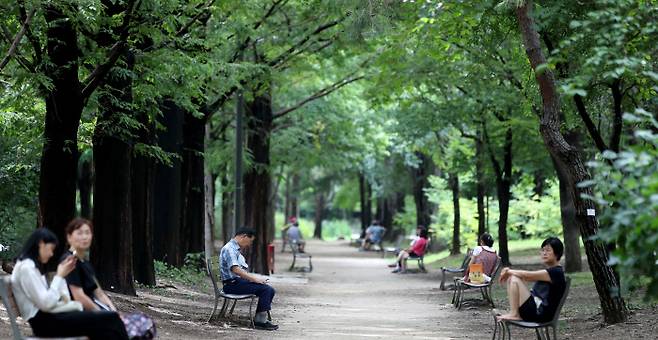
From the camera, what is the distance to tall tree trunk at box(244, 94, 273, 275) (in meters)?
28.3

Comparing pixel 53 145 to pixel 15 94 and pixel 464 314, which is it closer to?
pixel 15 94

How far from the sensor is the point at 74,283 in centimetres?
895

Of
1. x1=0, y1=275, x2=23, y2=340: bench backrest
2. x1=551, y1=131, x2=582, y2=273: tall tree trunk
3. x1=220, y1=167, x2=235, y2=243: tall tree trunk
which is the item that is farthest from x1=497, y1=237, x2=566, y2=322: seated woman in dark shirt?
x1=220, y1=167, x2=235, y2=243: tall tree trunk

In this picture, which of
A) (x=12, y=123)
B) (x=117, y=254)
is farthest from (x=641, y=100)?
(x=12, y=123)

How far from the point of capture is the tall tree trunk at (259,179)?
28328 mm

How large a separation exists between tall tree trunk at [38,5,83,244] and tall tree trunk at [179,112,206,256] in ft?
33.5

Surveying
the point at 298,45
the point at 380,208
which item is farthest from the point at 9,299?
the point at 380,208

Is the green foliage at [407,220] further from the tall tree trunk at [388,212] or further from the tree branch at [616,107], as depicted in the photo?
the tree branch at [616,107]

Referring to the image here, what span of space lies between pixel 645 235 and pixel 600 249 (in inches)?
274

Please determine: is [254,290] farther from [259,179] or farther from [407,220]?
[407,220]

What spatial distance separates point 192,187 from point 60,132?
1125cm

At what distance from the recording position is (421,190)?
47219 mm

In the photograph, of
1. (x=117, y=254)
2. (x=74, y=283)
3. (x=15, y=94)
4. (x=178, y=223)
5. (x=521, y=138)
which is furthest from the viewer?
(x=521, y=138)

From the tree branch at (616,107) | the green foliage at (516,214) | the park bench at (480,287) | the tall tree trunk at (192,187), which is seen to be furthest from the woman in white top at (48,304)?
the green foliage at (516,214)
